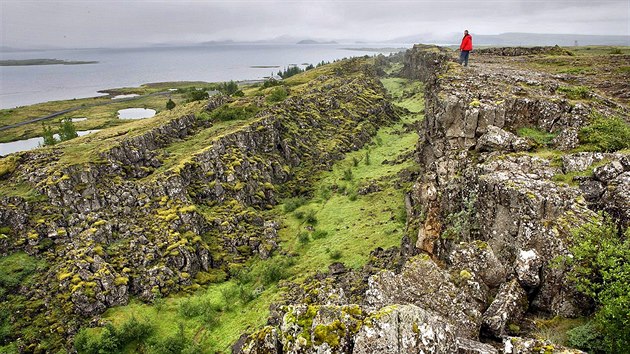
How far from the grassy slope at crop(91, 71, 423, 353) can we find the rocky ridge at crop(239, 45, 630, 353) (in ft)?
26.3

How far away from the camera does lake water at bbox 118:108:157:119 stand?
13000 centimetres

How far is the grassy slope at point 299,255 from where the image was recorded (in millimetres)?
35281

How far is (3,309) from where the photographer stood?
3362 cm

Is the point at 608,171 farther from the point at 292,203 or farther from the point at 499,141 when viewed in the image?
the point at 292,203


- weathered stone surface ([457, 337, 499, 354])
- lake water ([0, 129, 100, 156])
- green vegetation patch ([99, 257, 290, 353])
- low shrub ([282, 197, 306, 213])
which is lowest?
green vegetation patch ([99, 257, 290, 353])

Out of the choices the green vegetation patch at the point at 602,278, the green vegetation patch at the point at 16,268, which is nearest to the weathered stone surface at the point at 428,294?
Answer: the green vegetation patch at the point at 602,278

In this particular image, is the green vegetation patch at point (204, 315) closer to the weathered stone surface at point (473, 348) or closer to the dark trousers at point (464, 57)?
the weathered stone surface at point (473, 348)

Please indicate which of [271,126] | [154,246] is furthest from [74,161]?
[271,126]

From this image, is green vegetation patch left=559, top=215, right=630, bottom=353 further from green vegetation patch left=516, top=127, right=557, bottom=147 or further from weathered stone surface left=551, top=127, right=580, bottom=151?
green vegetation patch left=516, top=127, right=557, bottom=147

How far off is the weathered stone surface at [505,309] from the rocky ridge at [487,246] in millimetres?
43

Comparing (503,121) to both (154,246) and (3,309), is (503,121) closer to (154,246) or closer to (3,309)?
(154,246)

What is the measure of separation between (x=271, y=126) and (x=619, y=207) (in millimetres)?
61333

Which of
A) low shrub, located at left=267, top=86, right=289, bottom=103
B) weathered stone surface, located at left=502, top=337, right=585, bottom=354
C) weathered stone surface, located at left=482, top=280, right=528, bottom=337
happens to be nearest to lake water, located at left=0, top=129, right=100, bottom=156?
low shrub, located at left=267, top=86, right=289, bottom=103

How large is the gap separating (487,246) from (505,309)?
139 inches
